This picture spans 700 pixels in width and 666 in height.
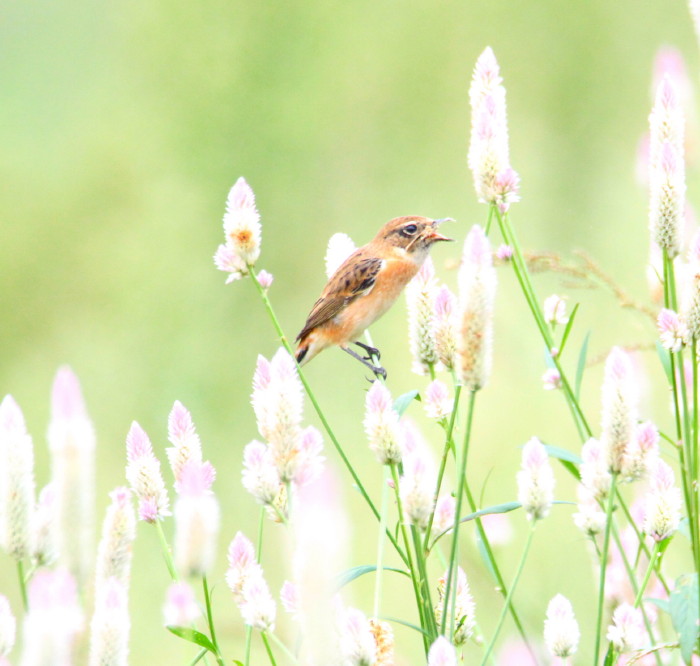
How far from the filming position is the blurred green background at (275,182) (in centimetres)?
672

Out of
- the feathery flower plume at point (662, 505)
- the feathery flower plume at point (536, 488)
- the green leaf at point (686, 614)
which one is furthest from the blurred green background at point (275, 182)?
the green leaf at point (686, 614)

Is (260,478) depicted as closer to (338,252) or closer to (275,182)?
(338,252)

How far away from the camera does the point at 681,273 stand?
2268mm

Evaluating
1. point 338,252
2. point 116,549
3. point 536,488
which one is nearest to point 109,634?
point 116,549

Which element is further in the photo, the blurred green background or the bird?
the blurred green background

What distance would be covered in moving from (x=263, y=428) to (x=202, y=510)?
0.25m

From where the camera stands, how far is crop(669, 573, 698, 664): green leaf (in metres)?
1.47

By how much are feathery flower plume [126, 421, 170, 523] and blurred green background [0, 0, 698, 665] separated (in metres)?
4.07

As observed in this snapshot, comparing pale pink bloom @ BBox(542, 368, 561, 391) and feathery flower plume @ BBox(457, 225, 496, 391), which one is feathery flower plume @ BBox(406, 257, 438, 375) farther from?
feathery flower plume @ BBox(457, 225, 496, 391)

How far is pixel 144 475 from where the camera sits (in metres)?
1.80

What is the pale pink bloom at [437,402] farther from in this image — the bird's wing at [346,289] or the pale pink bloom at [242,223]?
the bird's wing at [346,289]

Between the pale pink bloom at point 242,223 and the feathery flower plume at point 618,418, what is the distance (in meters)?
0.69

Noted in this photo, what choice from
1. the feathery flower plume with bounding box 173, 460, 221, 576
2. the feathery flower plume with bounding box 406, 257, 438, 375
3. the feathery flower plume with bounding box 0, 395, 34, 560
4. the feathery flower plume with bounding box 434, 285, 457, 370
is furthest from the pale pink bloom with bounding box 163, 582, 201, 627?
the feathery flower plume with bounding box 406, 257, 438, 375

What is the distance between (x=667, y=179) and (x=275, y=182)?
6248mm
